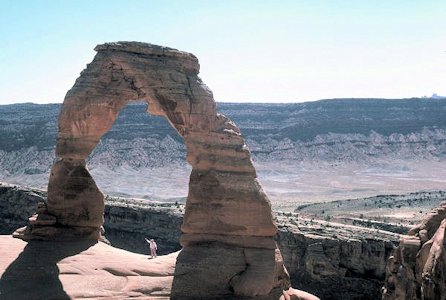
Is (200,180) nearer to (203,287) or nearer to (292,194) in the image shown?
(203,287)

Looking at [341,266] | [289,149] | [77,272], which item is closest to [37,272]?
[77,272]

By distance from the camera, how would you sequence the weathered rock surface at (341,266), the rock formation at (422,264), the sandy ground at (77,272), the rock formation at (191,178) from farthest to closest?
the weathered rock surface at (341,266) < the rock formation at (191,178) < the sandy ground at (77,272) < the rock formation at (422,264)

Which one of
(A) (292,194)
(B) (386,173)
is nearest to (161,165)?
(A) (292,194)

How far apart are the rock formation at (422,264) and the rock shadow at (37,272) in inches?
406

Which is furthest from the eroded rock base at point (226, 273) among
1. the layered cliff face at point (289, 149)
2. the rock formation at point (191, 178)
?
the layered cliff face at point (289, 149)

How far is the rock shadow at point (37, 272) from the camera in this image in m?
18.5

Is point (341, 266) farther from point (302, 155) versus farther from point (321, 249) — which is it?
point (302, 155)

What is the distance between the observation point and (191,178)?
21359 millimetres

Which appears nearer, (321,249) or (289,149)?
(321,249)

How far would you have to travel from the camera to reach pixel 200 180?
21234 mm

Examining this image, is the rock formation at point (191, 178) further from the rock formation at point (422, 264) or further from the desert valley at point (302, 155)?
the desert valley at point (302, 155)

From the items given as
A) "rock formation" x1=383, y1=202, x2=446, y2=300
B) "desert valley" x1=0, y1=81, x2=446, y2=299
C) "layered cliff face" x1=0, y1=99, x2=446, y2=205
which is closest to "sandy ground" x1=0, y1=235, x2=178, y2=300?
"rock formation" x1=383, y1=202, x2=446, y2=300

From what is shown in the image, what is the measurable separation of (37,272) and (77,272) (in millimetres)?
1221

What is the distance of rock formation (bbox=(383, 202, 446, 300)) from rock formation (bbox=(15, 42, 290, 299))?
3.83m
